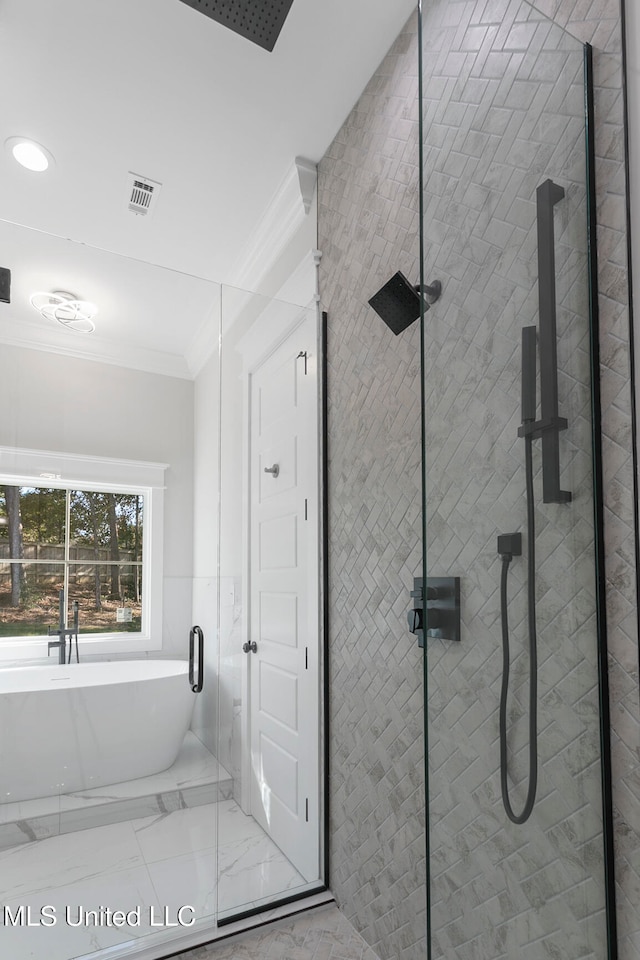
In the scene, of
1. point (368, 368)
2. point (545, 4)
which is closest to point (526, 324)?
point (545, 4)

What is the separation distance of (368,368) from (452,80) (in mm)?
1035

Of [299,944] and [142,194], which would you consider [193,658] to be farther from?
[142,194]

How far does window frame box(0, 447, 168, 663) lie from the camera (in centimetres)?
171

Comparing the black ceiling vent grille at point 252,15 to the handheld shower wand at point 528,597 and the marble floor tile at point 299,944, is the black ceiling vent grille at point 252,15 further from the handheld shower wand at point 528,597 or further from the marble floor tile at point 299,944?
the marble floor tile at point 299,944

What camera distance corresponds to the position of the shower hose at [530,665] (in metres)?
0.86

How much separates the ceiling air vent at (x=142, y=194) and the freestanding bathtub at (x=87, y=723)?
2.04 metres

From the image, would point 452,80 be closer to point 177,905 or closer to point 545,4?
point 545,4

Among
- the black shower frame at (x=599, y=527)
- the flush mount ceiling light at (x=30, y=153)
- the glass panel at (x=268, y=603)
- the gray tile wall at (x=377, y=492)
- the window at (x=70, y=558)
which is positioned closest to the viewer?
the black shower frame at (x=599, y=527)

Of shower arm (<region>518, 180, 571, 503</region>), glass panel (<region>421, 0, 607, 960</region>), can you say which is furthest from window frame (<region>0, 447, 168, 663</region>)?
shower arm (<region>518, 180, 571, 503</region>)

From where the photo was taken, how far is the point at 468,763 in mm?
857

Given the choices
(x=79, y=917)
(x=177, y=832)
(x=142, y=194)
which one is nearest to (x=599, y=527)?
(x=177, y=832)

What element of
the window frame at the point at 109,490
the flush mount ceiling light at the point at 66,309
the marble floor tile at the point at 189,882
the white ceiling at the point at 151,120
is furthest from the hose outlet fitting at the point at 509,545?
the marble floor tile at the point at 189,882

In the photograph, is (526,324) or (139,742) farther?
(139,742)

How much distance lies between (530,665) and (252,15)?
1.64 metres
